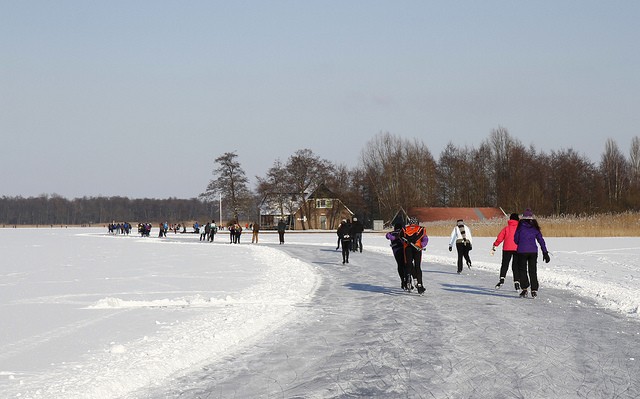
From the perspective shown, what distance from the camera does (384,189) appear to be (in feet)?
311

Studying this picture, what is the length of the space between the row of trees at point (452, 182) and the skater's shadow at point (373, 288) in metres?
72.2

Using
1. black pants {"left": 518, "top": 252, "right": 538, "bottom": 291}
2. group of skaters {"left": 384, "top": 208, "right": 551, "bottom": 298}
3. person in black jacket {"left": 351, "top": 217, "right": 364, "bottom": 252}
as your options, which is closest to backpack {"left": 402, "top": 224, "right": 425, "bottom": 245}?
group of skaters {"left": 384, "top": 208, "right": 551, "bottom": 298}

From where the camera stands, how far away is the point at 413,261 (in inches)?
554

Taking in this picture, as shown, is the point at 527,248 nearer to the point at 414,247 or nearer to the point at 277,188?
the point at 414,247

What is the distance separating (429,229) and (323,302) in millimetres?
48405

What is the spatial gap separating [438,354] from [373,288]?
26.1 ft

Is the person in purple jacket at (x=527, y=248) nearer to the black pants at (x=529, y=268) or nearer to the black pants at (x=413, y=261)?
the black pants at (x=529, y=268)

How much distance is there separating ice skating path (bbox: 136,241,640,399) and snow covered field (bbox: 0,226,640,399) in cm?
2

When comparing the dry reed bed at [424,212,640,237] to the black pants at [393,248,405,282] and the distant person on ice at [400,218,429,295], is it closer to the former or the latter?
the black pants at [393,248,405,282]

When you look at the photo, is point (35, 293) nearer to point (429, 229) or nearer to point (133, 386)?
point (133, 386)

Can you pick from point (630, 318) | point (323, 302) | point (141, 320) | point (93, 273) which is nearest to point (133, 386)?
point (141, 320)

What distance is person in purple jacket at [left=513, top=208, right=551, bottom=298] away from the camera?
13.1 metres

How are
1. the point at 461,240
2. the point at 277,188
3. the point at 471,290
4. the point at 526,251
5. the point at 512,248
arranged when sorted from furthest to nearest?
the point at 277,188 < the point at 461,240 < the point at 471,290 < the point at 512,248 < the point at 526,251

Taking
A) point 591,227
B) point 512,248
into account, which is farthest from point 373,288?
point 591,227
